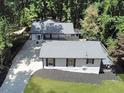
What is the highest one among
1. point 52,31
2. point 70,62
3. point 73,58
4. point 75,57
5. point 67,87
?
point 52,31

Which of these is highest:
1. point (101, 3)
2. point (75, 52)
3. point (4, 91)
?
point (101, 3)

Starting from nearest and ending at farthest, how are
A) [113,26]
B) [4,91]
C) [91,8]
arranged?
1. [4,91]
2. [113,26]
3. [91,8]

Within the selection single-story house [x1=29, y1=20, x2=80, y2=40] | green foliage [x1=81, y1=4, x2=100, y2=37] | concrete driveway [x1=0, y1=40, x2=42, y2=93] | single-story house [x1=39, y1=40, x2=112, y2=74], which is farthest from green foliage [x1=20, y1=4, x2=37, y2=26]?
single-story house [x1=39, y1=40, x2=112, y2=74]

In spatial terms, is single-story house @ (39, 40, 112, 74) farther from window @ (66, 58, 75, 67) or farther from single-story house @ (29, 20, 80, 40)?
single-story house @ (29, 20, 80, 40)

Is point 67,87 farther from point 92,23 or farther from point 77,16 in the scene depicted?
point 77,16

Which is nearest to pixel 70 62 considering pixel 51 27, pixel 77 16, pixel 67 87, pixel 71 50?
pixel 71 50

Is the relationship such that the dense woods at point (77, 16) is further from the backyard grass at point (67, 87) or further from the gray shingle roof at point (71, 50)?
the backyard grass at point (67, 87)

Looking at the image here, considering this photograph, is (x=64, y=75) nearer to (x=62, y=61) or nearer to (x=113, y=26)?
(x=62, y=61)

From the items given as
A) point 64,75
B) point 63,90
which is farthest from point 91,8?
point 63,90
